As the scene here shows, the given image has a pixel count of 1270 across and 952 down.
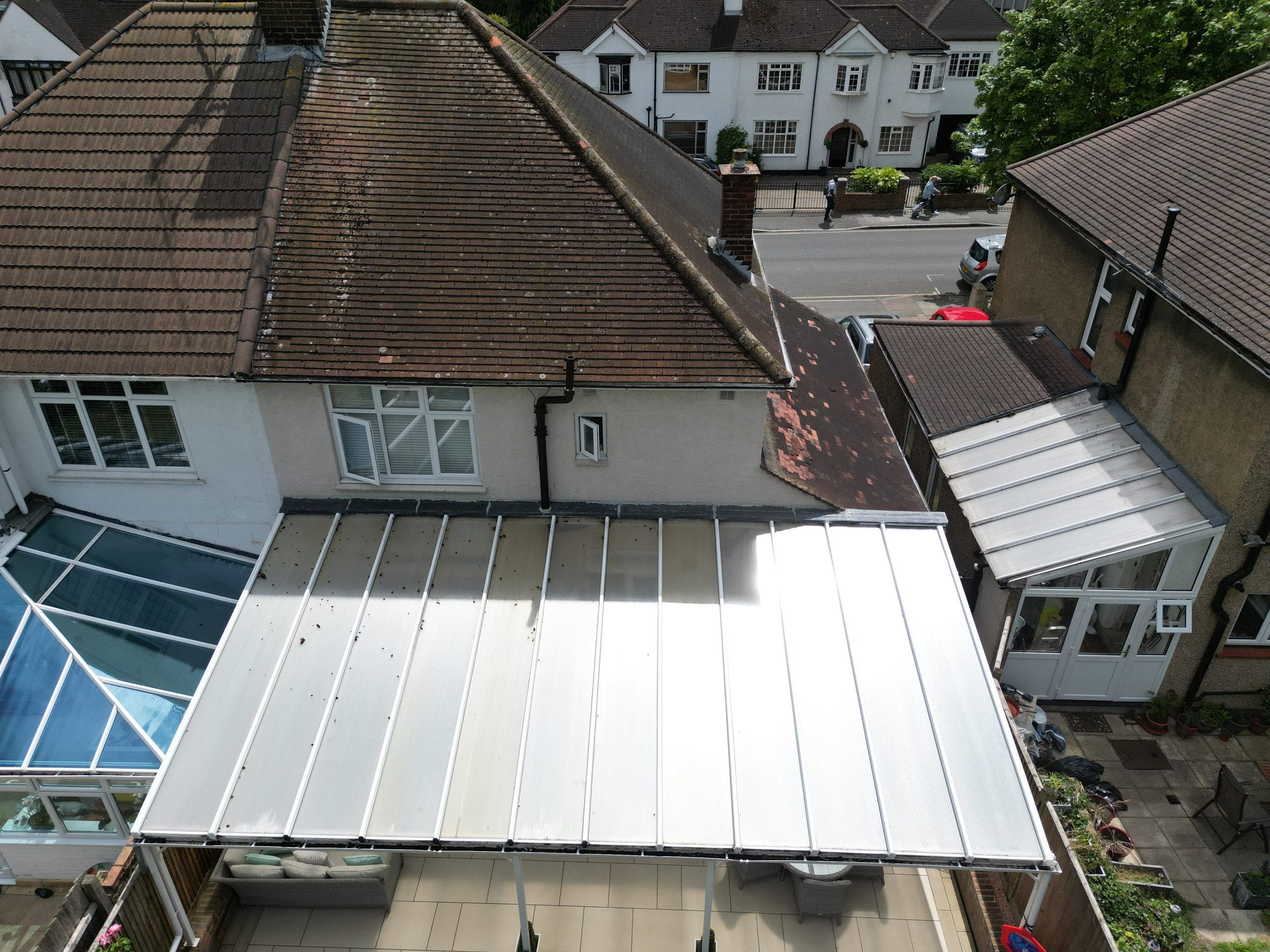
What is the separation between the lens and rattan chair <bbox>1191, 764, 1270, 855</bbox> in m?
12.2

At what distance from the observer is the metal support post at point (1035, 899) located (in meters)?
9.06

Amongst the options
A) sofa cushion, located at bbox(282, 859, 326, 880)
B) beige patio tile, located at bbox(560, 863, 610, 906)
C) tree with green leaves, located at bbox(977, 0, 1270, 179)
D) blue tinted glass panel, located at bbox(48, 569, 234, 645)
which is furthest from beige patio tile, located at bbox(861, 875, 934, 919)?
tree with green leaves, located at bbox(977, 0, 1270, 179)

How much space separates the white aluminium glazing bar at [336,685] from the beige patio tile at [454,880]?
3267mm

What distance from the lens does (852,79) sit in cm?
4166

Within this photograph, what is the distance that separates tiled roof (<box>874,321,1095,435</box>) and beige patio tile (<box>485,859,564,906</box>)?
9926 millimetres

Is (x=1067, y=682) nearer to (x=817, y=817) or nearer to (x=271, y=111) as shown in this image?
(x=817, y=817)

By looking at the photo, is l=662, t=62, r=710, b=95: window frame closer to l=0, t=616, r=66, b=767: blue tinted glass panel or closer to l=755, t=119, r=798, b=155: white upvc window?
l=755, t=119, r=798, b=155: white upvc window

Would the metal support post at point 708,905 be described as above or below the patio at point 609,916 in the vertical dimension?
above

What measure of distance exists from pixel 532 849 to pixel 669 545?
4.47 m

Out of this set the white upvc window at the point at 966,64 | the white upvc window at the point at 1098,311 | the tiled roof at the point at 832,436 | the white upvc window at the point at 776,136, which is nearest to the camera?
the tiled roof at the point at 832,436

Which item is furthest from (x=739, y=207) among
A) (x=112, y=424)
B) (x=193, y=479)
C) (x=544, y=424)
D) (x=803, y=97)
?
(x=803, y=97)

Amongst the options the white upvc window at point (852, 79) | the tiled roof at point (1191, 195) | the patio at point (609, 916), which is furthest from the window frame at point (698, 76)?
the patio at point (609, 916)

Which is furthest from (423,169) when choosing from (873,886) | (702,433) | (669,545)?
(873,886)

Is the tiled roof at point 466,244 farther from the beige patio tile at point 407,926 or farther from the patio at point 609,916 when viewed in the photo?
the beige patio tile at point 407,926
